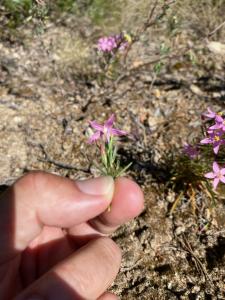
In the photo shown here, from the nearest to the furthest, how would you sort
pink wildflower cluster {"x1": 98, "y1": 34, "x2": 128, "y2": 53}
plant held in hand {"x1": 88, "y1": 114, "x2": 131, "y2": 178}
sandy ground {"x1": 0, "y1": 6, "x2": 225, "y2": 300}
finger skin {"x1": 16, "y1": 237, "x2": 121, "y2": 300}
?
finger skin {"x1": 16, "y1": 237, "x2": 121, "y2": 300}, plant held in hand {"x1": 88, "y1": 114, "x2": 131, "y2": 178}, sandy ground {"x1": 0, "y1": 6, "x2": 225, "y2": 300}, pink wildflower cluster {"x1": 98, "y1": 34, "x2": 128, "y2": 53}

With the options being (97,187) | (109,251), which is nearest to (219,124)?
(97,187)

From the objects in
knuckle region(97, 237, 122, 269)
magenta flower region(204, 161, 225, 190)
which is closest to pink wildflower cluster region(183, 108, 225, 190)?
magenta flower region(204, 161, 225, 190)

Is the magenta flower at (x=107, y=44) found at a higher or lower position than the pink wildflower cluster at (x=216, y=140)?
higher

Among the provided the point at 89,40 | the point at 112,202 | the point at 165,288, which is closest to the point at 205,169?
A: the point at 165,288

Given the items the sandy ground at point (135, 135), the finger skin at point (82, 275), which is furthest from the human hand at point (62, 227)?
the sandy ground at point (135, 135)

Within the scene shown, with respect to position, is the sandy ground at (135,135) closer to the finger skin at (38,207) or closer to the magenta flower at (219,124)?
the magenta flower at (219,124)

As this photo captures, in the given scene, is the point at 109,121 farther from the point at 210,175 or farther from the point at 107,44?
the point at 107,44

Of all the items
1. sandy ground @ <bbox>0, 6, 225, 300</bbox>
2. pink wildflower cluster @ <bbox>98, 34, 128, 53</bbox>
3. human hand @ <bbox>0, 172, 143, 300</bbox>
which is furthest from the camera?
pink wildflower cluster @ <bbox>98, 34, 128, 53</bbox>

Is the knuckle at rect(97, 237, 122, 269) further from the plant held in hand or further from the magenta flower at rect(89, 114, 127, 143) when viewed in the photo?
the magenta flower at rect(89, 114, 127, 143)
